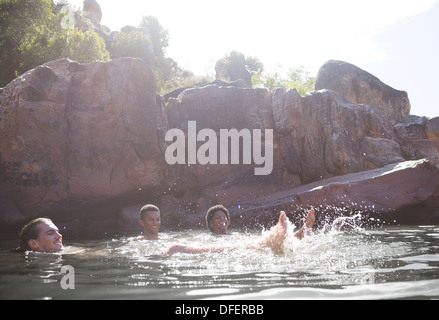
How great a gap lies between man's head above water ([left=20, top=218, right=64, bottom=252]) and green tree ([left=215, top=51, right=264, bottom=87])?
4304cm

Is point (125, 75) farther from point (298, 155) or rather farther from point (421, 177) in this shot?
point (421, 177)

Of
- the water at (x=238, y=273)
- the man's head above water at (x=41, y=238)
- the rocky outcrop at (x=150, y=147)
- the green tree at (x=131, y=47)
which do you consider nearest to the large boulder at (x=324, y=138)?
the rocky outcrop at (x=150, y=147)

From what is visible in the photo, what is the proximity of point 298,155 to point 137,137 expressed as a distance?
582 cm

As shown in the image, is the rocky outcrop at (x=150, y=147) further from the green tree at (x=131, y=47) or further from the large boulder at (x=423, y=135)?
the green tree at (x=131, y=47)

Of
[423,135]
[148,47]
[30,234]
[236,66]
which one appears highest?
[236,66]

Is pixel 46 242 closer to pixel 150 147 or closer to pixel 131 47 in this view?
pixel 150 147

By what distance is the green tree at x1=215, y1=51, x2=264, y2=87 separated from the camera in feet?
159

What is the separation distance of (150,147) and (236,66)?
124 ft

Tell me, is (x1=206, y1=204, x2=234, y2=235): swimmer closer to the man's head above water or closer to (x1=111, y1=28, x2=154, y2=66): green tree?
the man's head above water

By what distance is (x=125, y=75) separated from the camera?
13.4 meters

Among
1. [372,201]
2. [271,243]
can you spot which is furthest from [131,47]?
[271,243]

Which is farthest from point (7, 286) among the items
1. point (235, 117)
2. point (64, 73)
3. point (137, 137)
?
point (235, 117)

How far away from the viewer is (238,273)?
399 cm

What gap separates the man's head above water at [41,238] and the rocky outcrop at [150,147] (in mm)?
5469
